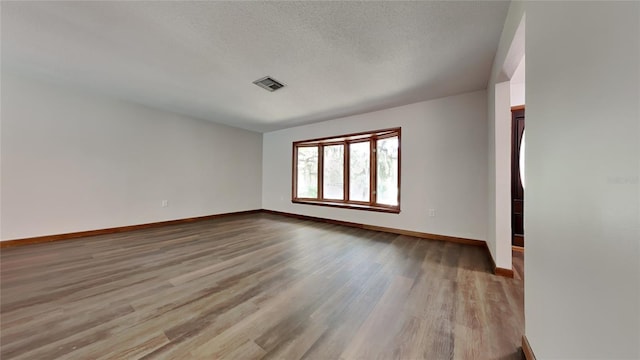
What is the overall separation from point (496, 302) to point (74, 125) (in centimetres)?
571

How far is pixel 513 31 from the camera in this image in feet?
4.69

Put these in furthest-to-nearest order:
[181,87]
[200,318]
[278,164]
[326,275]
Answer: [278,164] < [181,87] < [326,275] < [200,318]

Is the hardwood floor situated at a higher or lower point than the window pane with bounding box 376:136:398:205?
lower

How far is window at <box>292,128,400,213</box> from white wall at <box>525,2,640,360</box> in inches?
107

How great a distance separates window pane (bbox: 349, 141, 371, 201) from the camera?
4234 millimetres

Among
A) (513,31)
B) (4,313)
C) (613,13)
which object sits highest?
(513,31)

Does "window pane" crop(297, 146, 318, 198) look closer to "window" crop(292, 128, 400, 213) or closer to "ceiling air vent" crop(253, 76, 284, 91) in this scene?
"window" crop(292, 128, 400, 213)

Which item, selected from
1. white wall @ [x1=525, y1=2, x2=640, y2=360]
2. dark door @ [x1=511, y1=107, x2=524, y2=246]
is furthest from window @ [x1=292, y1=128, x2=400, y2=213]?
white wall @ [x1=525, y1=2, x2=640, y2=360]

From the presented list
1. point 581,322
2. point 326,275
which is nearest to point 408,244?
point 326,275

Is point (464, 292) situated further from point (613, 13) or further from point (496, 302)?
point (613, 13)

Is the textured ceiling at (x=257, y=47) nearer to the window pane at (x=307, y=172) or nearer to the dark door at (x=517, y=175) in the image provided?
the dark door at (x=517, y=175)

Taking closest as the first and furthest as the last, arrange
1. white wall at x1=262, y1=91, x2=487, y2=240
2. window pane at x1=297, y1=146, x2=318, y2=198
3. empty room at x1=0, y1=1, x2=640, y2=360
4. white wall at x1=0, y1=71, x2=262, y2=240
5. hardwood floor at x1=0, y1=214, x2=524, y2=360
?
empty room at x1=0, y1=1, x2=640, y2=360
hardwood floor at x1=0, y1=214, x2=524, y2=360
white wall at x1=0, y1=71, x2=262, y2=240
white wall at x1=262, y1=91, x2=487, y2=240
window pane at x1=297, y1=146, x2=318, y2=198

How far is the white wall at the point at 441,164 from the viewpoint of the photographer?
9.77 feet

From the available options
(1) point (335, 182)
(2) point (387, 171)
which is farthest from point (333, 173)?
(2) point (387, 171)
